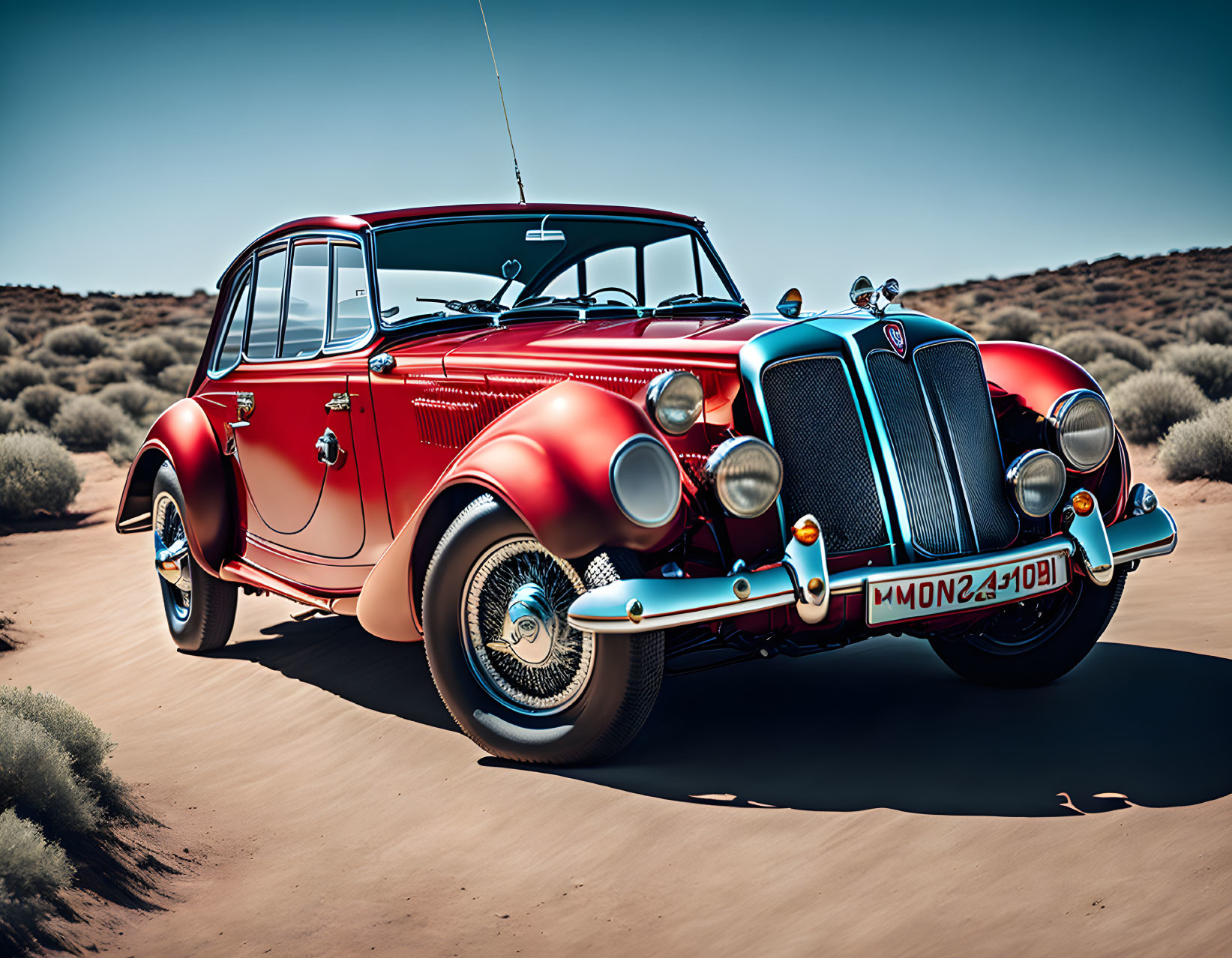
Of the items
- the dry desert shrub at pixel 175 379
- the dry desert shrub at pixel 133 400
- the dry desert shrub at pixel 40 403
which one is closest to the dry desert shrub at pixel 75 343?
the dry desert shrub at pixel 175 379

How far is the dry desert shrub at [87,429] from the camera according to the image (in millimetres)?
18500

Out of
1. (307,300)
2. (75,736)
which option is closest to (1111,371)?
(307,300)

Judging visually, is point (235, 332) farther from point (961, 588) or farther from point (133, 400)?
point (133, 400)

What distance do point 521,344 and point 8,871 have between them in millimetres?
2451

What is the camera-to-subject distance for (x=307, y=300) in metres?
5.41

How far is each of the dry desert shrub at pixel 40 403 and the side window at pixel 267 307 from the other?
1686 centimetres

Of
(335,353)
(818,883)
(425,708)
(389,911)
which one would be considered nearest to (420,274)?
(335,353)

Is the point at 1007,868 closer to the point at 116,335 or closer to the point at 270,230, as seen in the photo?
the point at 270,230

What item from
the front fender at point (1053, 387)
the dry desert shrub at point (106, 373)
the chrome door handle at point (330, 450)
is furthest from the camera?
the dry desert shrub at point (106, 373)

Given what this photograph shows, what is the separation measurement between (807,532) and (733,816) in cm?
92

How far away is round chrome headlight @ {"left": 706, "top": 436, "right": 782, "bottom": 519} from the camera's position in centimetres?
355

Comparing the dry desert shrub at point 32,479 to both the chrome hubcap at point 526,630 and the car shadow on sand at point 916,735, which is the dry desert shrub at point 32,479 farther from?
the chrome hubcap at point 526,630

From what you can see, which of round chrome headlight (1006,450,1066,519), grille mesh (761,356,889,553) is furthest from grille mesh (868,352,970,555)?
round chrome headlight (1006,450,1066,519)

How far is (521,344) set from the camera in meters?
4.40
